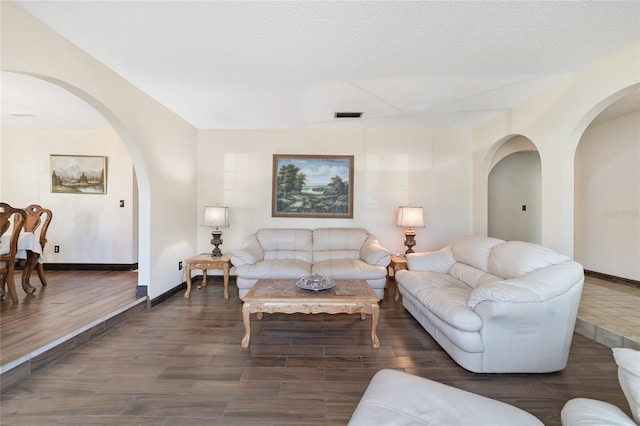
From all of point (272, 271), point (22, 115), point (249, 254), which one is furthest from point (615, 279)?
point (22, 115)

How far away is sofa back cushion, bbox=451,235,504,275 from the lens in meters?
2.71

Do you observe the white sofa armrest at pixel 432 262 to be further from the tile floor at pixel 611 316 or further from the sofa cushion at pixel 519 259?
the tile floor at pixel 611 316

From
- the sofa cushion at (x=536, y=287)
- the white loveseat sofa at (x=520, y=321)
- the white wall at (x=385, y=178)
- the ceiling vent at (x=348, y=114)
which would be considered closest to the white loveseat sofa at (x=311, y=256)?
the white wall at (x=385, y=178)

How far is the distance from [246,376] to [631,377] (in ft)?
6.58

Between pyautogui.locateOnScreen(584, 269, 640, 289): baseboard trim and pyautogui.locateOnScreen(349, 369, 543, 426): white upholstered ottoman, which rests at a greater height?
pyautogui.locateOnScreen(349, 369, 543, 426): white upholstered ottoman

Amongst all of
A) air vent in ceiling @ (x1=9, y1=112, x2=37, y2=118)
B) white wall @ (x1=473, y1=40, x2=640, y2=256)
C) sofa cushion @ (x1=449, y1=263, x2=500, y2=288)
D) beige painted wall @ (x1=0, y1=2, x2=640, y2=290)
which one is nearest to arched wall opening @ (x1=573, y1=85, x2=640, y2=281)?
white wall @ (x1=473, y1=40, x2=640, y2=256)

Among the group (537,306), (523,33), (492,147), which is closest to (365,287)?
(537,306)

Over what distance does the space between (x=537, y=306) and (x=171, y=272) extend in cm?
406

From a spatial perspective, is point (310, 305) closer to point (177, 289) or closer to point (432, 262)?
point (432, 262)

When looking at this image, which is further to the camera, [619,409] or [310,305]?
[310,305]

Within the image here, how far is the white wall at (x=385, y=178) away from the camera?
436 cm

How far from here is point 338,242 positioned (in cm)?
405

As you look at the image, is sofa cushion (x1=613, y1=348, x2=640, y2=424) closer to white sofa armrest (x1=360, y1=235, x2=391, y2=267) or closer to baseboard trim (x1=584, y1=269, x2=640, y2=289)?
white sofa armrest (x1=360, y1=235, x2=391, y2=267)

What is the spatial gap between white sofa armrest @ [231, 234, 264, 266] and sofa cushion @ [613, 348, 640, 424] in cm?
330
